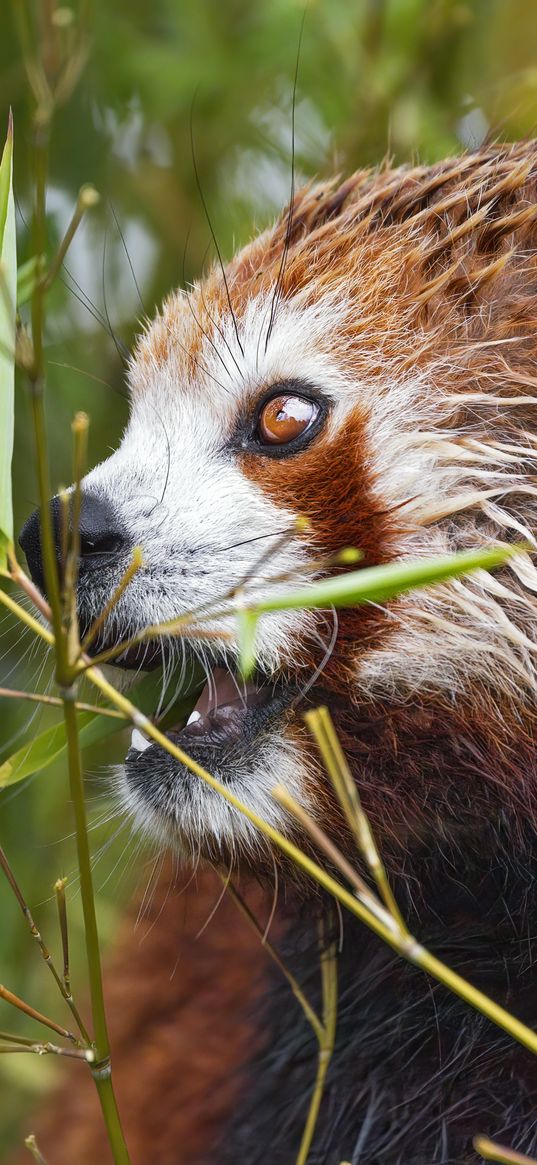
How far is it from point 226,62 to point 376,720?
1.40 meters

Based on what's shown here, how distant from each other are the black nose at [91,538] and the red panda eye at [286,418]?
179mm

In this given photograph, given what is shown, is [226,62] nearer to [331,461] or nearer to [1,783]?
[331,461]

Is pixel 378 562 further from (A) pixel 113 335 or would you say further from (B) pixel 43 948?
(A) pixel 113 335

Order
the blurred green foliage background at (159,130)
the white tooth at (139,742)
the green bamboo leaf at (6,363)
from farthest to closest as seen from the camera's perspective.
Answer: the blurred green foliage background at (159,130) < the white tooth at (139,742) < the green bamboo leaf at (6,363)

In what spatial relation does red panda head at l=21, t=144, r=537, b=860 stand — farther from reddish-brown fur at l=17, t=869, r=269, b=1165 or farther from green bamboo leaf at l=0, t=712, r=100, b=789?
reddish-brown fur at l=17, t=869, r=269, b=1165

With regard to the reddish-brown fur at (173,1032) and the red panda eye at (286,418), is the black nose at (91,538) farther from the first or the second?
the reddish-brown fur at (173,1032)

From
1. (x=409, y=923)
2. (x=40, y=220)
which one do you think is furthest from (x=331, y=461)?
(x=409, y=923)

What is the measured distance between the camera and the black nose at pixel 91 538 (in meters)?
1.16

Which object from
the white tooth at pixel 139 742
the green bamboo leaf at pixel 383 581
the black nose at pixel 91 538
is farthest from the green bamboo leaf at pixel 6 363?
the white tooth at pixel 139 742

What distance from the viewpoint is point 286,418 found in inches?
47.1

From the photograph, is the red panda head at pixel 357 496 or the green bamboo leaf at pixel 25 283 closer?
the red panda head at pixel 357 496

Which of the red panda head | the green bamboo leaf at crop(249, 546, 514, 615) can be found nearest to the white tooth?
the red panda head

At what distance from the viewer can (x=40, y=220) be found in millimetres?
866

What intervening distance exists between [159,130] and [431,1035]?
1721 millimetres
